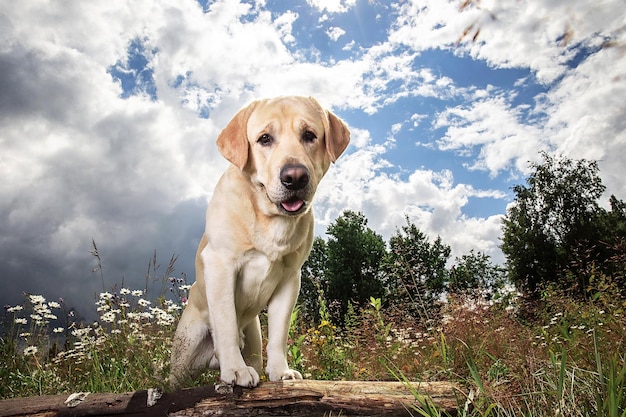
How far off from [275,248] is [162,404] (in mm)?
1258

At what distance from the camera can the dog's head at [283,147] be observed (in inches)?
131

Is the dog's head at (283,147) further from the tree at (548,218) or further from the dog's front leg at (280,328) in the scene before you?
the tree at (548,218)

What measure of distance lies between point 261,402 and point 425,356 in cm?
253

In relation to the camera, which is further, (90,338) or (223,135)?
(90,338)

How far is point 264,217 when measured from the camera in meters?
3.62

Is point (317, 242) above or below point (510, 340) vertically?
above

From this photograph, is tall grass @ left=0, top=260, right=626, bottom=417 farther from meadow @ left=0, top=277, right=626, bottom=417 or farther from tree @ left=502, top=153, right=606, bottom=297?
tree @ left=502, top=153, right=606, bottom=297

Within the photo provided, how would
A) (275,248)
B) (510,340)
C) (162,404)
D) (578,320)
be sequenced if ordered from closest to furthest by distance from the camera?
1. (162,404)
2. (275,248)
3. (510,340)
4. (578,320)

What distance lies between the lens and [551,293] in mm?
7289

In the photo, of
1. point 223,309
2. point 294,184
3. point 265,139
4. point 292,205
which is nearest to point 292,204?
point 292,205

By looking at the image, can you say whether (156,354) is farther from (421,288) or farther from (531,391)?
(531,391)

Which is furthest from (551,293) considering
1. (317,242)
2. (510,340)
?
(317,242)

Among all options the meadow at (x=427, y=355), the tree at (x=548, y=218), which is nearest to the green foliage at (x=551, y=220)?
the tree at (x=548, y=218)

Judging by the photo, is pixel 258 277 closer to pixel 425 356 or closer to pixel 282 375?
pixel 282 375
